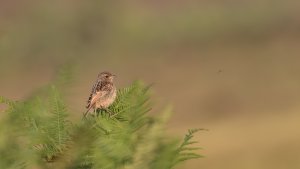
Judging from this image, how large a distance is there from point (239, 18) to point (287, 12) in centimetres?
234

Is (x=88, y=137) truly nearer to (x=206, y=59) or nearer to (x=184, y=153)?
(x=184, y=153)

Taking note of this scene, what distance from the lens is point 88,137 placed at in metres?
3.47

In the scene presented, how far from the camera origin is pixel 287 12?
4419 centimetres

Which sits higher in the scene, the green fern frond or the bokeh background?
the bokeh background

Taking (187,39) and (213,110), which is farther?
(187,39)

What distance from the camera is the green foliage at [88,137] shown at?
10.5 ft

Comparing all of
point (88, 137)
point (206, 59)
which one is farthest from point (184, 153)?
point (206, 59)

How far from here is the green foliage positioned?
319 centimetres

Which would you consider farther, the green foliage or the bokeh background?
the bokeh background

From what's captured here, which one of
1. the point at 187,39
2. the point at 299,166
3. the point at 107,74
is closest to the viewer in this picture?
the point at 107,74

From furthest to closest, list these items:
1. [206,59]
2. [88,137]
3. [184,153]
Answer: [206,59], [88,137], [184,153]

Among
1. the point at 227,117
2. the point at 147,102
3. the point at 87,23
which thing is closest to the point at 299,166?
the point at 147,102

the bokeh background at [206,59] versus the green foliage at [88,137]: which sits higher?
the bokeh background at [206,59]

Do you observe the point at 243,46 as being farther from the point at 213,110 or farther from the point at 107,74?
the point at 107,74
